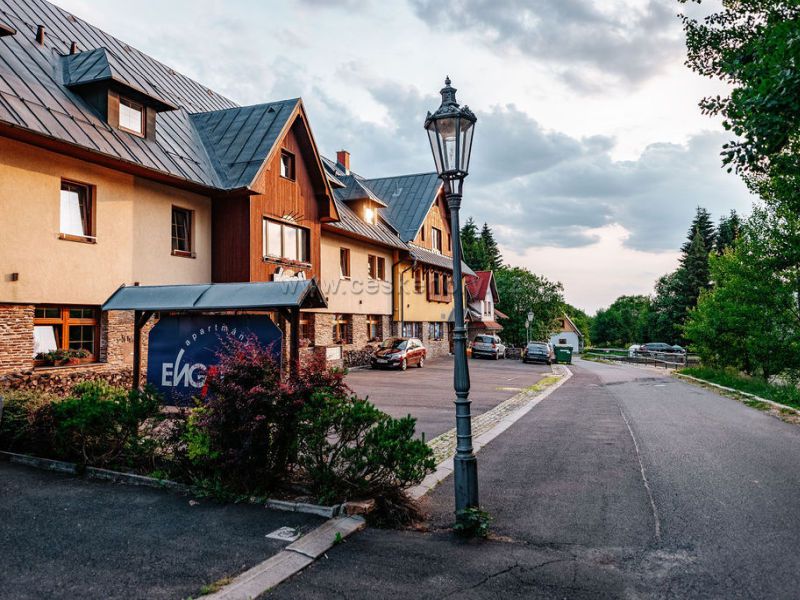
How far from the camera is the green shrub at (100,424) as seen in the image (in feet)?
24.5

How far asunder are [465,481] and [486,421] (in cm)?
762

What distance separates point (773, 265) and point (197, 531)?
77.0 ft

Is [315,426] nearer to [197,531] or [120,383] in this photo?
[197,531]

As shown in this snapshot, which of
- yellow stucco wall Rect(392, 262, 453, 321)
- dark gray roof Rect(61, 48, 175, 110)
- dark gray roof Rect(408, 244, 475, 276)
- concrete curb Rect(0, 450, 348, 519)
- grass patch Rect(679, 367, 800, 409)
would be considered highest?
dark gray roof Rect(61, 48, 175, 110)

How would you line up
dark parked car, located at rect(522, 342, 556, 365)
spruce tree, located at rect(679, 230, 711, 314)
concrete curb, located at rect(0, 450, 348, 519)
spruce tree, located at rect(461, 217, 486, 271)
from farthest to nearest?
→ 1. spruce tree, located at rect(461, 217, 486, 271)
2. spruce tree, located at rect(679, 230, 711, 314)
3. dark parked car, located at rect(522, 342, 556, 365)
4. concrete curb, located at rect(0, 450, 348, 519)

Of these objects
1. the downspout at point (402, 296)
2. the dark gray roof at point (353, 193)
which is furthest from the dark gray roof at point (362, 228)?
the downspout at point (402, 296)

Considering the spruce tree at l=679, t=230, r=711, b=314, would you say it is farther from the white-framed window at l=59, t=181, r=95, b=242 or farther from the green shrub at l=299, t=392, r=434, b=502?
the green shrub at l=299, t=392, r=434, b=502

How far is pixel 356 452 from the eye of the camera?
20.4 feet

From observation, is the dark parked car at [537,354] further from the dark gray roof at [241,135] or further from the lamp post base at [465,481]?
the lamp post base at [465,481]

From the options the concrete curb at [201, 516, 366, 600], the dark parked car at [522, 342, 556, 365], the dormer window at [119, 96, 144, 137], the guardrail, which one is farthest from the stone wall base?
the guardrail

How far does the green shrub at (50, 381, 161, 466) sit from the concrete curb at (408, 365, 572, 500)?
379cm

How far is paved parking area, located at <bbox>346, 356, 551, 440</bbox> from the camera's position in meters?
13.7

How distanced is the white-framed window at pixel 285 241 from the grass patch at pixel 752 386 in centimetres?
1626

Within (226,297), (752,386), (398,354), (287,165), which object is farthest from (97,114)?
(752,386)
